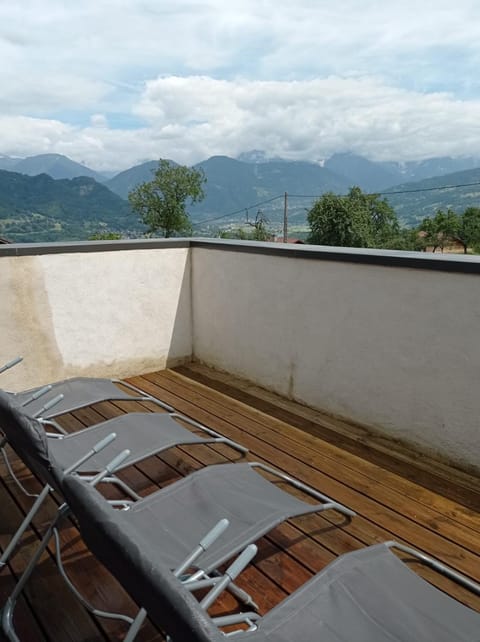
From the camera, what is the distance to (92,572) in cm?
163

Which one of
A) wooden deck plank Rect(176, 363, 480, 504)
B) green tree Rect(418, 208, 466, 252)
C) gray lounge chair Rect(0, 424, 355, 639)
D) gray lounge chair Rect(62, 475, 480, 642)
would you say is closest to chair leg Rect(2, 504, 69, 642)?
gray lounge chair Rect(0, 424, 355, 639)

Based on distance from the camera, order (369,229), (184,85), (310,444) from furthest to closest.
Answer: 1. (184,85)
2. (369,229)
3. (310,444)

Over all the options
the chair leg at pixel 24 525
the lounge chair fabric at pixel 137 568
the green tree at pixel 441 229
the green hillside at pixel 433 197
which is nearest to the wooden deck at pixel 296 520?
the chair leg at pixel 24 525

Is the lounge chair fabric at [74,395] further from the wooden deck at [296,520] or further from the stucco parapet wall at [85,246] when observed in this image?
the stucco parapet wall at [85,246]

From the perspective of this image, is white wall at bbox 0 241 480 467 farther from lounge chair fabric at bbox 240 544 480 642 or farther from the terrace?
lounge chair fabric at bbox 240 544 480 642

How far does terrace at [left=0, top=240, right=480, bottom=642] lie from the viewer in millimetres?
1782

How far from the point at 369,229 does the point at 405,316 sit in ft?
203

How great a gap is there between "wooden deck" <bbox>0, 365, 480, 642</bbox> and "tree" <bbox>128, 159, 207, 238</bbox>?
43756mm

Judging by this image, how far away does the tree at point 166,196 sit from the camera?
4556cm

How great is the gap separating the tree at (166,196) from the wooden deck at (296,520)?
43.8 meters

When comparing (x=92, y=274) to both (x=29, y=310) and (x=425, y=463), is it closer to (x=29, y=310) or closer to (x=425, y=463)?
(x=29, y=310)

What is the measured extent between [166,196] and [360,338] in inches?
1795

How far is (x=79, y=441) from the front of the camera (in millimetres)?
1959

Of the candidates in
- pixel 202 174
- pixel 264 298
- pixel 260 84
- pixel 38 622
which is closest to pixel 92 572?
pixel 38 622
